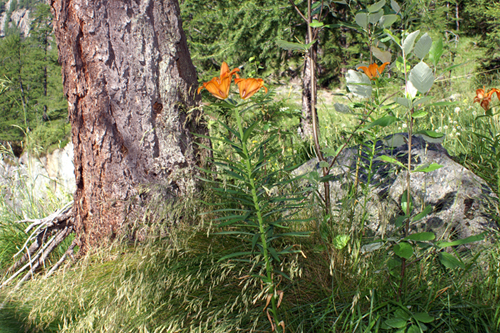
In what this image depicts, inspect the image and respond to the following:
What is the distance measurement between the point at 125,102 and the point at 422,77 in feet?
5.13

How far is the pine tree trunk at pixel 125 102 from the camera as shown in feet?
6.10

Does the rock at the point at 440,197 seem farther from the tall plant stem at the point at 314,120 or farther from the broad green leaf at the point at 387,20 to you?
the broad green leaf at the point at 387,20

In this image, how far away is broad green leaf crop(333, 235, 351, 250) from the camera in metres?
1.39

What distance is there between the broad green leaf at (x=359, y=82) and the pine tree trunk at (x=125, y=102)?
0.95 m

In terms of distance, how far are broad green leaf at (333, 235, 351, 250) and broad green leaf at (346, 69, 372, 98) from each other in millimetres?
631

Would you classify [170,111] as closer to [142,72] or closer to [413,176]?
[142,72]

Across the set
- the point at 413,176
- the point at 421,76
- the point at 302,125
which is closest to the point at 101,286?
the point at 421,76

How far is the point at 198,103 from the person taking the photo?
206 cm

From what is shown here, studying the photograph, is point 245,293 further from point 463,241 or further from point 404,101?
point 404,101

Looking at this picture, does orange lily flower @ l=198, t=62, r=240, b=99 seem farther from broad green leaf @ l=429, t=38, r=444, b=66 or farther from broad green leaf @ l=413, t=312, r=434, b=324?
broad green leaf @ l=413, t=312, r=434, b=324

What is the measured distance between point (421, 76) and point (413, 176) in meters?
1.15

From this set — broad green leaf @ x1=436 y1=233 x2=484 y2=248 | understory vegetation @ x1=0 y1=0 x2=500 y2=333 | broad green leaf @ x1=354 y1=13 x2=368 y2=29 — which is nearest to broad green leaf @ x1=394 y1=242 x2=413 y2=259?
understory vegetation @ x1=0 y1=0 x2=500 y2=333

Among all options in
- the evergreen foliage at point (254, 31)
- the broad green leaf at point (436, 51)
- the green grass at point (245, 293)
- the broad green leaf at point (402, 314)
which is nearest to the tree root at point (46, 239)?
the green grass at point (245, 293)

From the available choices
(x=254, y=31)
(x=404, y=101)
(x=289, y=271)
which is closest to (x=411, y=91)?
(x=404, y=101)
